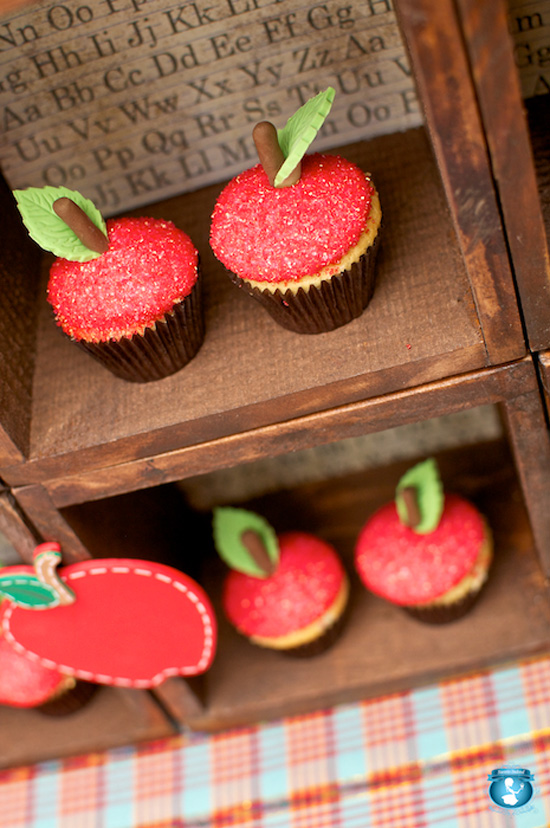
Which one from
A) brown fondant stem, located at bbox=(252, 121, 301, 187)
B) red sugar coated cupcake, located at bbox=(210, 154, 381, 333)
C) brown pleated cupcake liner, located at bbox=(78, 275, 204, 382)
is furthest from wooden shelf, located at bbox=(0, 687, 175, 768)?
brown fondant stem, located at bbox=(252, 121, 301, 187)

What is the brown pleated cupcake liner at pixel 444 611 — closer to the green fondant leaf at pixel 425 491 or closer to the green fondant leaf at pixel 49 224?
the green fondant leaf at pixel 425 491

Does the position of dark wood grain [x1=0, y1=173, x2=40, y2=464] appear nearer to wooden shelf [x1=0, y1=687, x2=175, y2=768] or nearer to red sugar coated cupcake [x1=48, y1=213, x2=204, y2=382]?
red sugar coated cupcake [x1=48, y1=213, x2=204, y2=382]

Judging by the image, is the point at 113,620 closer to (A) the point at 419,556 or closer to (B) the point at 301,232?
(A) the point at 419,556

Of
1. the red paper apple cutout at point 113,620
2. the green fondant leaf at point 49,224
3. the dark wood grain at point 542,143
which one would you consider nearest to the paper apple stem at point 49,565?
the red paper apple cutout at point 113,620

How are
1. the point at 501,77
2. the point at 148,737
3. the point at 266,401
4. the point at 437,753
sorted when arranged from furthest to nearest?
the point at 148,737 → the point at 437,753 → the point at 266,401 → the point at 501,77

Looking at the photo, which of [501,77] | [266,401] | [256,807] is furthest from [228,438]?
[256,807]

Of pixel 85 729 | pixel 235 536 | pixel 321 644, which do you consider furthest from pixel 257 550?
pixel 85 729

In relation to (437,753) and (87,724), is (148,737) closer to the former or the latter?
(87,724)
